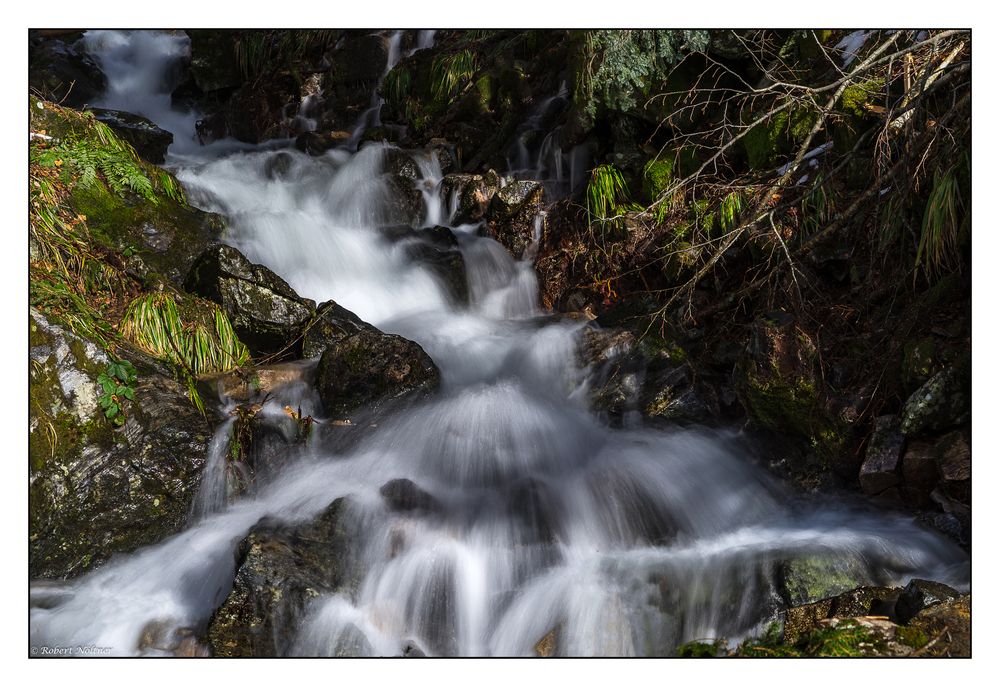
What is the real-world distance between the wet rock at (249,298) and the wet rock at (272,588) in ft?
5.65

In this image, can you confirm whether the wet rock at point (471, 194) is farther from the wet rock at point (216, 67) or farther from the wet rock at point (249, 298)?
the wet rock at point (216, 67)

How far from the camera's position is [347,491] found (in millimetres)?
3574

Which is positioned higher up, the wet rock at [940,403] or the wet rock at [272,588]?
the wet rock at [940,403]

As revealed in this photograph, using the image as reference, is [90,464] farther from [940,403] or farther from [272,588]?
[940,403]

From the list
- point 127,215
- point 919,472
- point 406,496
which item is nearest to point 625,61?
point 919,472

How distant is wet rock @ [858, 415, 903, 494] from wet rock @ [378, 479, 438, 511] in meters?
2.13

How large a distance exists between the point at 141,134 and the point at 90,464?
480cm

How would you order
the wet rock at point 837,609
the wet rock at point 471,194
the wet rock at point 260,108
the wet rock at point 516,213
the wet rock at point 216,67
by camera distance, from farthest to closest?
1. the wet rock at point 216,67
2. the wet rock at point 260,108
3. the wet rock at point 471,194
4. the wet rock at point 516,213
5. the wet rock at point 837,609

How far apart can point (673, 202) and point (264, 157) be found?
4.53m

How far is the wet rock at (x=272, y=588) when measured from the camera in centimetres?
279

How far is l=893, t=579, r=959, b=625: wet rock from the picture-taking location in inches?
99.6

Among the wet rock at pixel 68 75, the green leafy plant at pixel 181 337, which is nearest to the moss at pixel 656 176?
the green leafy plant at pixel 181 337
